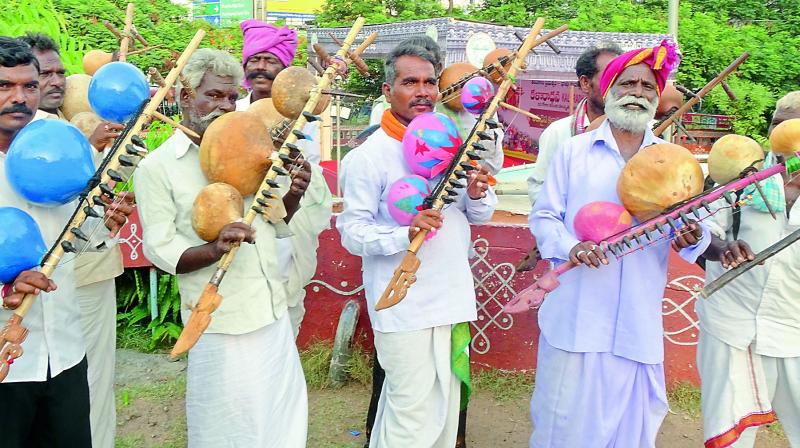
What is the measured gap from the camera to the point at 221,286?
2.71m

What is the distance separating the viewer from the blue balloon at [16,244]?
2156 mm

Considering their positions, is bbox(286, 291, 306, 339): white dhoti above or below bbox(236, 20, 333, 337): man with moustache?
below

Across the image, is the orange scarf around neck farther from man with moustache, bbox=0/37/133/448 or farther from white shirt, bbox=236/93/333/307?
man with moustache, bbox=0/37/133/448

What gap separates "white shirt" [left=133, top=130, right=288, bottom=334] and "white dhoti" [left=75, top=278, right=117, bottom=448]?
3.06 feet

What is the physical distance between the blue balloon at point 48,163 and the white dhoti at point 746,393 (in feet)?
9.17

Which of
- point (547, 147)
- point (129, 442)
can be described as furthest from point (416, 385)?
point (129, 442)

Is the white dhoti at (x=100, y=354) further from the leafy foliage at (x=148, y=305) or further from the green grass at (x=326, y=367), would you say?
the leafy foliage at (x=148, y=305)

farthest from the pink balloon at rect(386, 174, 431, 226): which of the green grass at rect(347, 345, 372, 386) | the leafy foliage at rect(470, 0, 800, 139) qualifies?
the leafy foliage at rect(470, 0, 800, 139)

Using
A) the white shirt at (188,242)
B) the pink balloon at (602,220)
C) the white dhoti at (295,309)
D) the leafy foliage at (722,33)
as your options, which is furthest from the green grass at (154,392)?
the leafy foliage at (722,33)

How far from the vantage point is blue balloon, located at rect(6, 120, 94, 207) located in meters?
2.23

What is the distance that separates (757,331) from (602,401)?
0.80 m

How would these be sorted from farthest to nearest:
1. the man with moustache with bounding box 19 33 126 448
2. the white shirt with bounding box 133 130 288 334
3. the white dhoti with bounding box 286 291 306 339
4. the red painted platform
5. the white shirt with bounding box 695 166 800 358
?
the red painted platform → the white dhoti with bounding box 286 291 306 339 → the man with moustache with bounding box 19 33 126 448 → the white shirt with bounding box 695 166 800 358 → the white shirt with bounding box 133 130 288 334

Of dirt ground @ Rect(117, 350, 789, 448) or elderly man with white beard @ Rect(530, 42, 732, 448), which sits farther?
dirt ground @ Rect(117, 350, 789, 448)

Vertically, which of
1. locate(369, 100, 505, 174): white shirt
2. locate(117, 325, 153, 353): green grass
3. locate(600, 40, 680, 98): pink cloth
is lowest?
locate(117, 325, 153, 353): green grass
